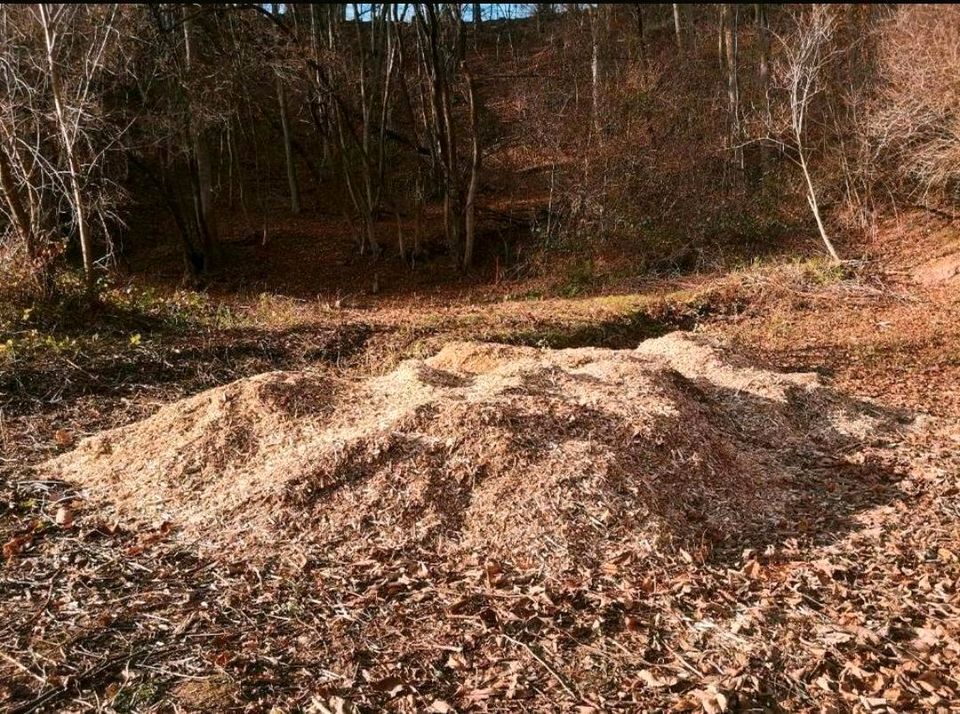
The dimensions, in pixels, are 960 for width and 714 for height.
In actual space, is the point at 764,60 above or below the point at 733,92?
above

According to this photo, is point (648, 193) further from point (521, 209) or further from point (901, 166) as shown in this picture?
point (901, 166)

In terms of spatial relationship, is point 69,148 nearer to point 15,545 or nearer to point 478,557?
point 15,545

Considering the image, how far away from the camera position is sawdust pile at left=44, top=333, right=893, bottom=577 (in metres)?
3.47

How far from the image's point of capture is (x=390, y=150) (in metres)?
18.4

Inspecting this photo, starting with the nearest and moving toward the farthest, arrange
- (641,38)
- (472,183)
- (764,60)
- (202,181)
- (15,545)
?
1. (15,545)
2. (202,181)
3. (472,183)
4. (764,60)
5. (641,38)

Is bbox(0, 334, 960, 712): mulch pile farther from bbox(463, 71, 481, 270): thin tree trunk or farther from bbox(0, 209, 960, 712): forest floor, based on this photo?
bbox(463, 71, 481, 270): thin tree trunk

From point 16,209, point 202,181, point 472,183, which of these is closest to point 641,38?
point 472,183

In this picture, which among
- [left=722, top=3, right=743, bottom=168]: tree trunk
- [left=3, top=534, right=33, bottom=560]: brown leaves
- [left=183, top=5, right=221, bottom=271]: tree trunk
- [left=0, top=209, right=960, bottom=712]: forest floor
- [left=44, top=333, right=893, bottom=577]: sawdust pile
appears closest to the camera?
[left=0, top=209, right=960, bottom=712]: forest floor

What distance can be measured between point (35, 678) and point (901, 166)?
15035mm

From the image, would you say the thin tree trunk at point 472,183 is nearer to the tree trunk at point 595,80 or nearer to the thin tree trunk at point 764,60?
the tree trunk at point 595,80

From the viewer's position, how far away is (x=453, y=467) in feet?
12.3

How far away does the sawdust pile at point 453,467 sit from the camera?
3.47 meters

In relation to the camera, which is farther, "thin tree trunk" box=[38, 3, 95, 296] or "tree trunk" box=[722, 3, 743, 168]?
"tree trunk" box=[722, 3, 743, 168]

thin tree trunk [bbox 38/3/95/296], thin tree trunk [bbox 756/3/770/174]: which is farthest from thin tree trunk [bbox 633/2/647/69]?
thin tree trunk [bbox 38/3/95/296]
